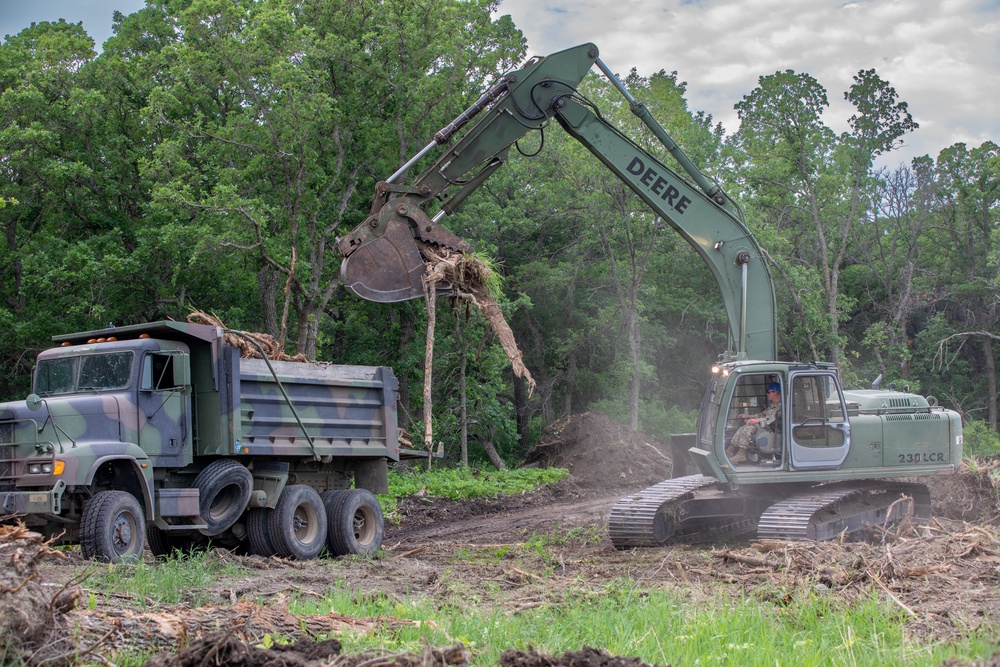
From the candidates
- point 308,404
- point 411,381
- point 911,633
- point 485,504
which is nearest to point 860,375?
Answer: point 411,381

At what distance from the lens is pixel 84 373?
1108cm

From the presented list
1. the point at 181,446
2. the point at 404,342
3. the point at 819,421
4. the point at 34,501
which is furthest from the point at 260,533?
the point at 404,342

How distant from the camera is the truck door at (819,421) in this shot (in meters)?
11.7

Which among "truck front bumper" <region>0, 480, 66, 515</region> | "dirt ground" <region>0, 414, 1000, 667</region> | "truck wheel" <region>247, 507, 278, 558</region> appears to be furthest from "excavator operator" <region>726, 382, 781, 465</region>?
"truck front bumper" <region>0, 480, 66, 515</region>

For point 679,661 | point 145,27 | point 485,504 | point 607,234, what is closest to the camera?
point 679,661

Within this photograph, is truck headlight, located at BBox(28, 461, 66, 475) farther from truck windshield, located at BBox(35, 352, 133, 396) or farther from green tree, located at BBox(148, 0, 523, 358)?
green tree, located at BBox(148, 0, 523, 358)

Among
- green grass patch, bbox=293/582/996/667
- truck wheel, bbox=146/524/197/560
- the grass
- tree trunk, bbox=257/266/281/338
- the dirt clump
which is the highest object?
tree trunk, bbox=257/266/281/338

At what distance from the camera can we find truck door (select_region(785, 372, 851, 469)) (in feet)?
38.4

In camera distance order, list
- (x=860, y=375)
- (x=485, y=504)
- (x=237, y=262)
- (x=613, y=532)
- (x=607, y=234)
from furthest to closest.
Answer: (x=860, y=375) → (x=607, y=234) → (x=237, y=262) → (x=485, y=504) → (x=613, y=532)

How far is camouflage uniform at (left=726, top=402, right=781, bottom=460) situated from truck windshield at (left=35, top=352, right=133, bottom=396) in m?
6.97

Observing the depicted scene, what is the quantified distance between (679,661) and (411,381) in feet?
75.7

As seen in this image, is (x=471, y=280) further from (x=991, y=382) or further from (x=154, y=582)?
(x=991, y=382)

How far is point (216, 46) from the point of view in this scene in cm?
2138

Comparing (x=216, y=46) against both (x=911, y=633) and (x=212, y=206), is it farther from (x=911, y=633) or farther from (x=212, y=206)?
(x=911, y=633)
